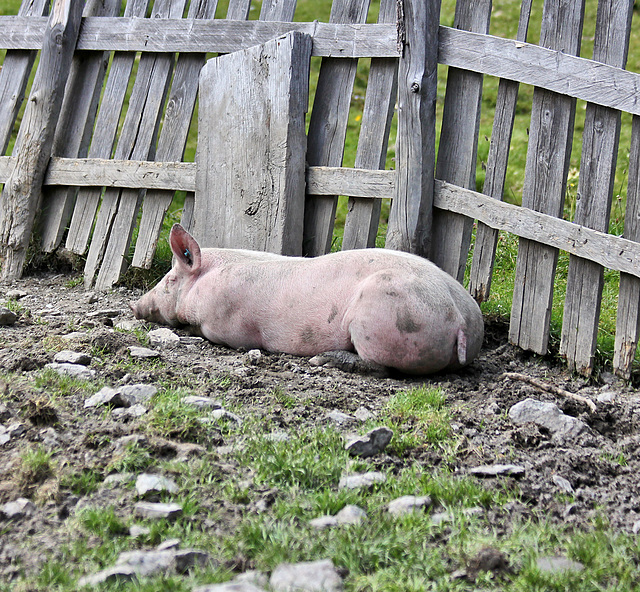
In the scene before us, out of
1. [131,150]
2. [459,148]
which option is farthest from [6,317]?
[459,148]

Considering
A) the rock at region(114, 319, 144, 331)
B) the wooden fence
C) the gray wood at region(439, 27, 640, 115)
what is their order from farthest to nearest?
the rock at region(114, 319, 144, 331) → the wooden fence → the gray wood at region(439, 27, 640, 115)

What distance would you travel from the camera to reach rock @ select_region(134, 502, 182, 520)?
86.7 inches

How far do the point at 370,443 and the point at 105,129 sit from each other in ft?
12.6

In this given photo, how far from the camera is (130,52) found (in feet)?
18.4

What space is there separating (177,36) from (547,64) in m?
2.62

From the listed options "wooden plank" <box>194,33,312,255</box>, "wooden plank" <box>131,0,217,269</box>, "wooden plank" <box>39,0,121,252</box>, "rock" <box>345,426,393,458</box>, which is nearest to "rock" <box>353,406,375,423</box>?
"rock" <box>345,426,393,458</box>

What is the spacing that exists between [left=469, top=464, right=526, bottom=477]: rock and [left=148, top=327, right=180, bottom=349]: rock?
2.13 m

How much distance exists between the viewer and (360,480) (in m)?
2.52

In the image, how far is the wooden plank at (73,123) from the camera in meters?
5.77

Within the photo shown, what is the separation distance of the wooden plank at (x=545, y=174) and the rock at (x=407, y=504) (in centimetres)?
204

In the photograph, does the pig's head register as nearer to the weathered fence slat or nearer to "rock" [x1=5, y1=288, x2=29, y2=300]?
"rock" [x1=5, y1=288, x2=29, y2=300]

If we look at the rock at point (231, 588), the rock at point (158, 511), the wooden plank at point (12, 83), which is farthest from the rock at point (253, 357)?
the wooden plank at point (12, 83)

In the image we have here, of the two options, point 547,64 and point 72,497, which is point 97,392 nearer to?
point 72,497

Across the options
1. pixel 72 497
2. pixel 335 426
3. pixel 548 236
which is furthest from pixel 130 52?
pixel 72 497
